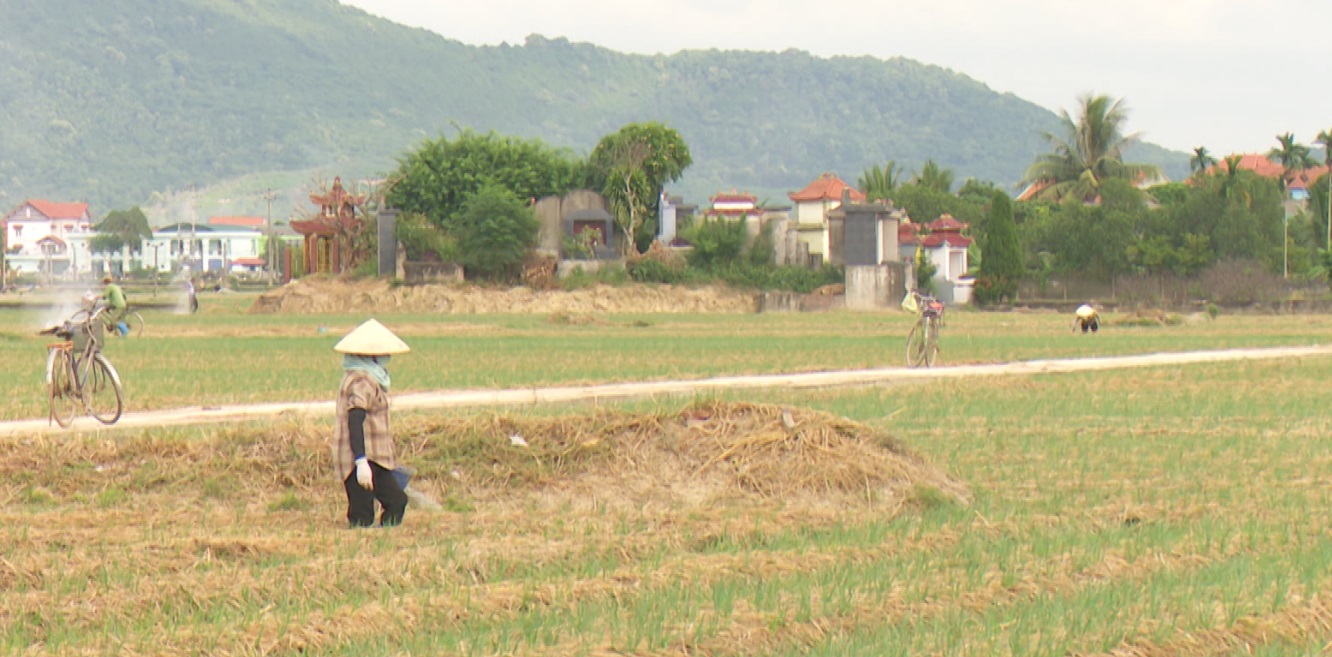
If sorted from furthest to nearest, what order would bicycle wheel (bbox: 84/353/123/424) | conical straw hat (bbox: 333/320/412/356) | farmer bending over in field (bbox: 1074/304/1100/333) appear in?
farmer bending over in field (bbox: 1074/304/1100/333) < bicycle wheel (bbox: 84/353/123/424) < conical straw hat (bbox: 333/320/412/356)

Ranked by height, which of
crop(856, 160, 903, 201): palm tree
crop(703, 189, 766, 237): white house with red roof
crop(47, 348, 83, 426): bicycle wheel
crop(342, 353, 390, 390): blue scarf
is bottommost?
crop(47, 348, 83, 426): bicycle wheel

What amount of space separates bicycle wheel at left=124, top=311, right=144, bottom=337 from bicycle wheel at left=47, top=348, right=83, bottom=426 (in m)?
28.8

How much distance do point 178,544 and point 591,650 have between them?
13.4 ft

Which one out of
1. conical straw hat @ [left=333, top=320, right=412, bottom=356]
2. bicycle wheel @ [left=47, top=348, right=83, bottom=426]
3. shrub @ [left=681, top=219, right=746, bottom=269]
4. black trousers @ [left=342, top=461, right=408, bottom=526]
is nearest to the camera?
conical straw hat @ [left=333, top=320, right=412, bottom=356]

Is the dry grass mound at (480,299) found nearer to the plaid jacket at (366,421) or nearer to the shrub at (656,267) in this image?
the shrub at (656,267)

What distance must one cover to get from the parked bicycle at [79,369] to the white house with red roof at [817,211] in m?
64.5

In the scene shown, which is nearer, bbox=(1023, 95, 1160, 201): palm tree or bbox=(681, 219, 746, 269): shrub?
bbox=(681, 219, 746, 269): shrub

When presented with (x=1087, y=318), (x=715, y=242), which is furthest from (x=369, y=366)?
(x=715, y=242)

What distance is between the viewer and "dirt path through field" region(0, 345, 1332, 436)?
72.9 ft

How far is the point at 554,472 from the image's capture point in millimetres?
16656

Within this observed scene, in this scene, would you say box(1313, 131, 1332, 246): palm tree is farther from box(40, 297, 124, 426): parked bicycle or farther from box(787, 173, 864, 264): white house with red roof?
box(40, 297, 124, 426): parked bicycle

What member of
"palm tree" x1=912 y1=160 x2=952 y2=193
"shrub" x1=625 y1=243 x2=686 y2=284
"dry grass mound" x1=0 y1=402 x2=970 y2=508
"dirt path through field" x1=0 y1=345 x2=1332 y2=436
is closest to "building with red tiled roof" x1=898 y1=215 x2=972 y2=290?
"shrub" x1=625 y1=243 x2=686 y2=284

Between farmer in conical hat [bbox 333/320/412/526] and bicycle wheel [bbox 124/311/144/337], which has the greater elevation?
farmer in conical hat [bbox 333/320/412/526]

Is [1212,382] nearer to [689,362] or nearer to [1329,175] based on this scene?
[689,362]
